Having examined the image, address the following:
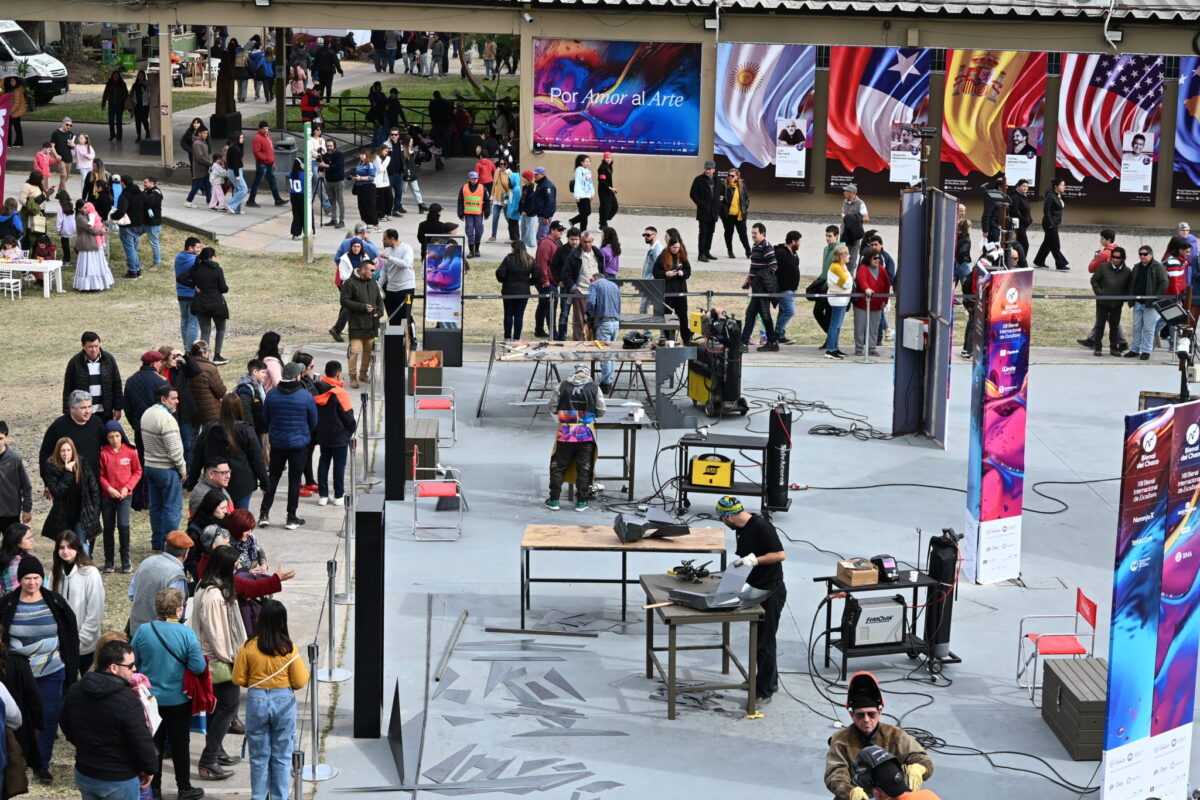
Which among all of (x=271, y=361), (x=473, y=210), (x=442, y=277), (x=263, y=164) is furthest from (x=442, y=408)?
(x=263, y=164)

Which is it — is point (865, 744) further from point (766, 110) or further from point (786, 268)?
point (766, 110)

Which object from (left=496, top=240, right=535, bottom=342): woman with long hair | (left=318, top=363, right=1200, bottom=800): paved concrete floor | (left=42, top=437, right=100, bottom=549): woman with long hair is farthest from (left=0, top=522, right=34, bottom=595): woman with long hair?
(left=496, top=240, right=535, bottom=342): woman with long hair

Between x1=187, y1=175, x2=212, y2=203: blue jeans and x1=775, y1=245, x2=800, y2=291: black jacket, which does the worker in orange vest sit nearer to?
x1=187, y1=175, x2=212, y2=203: blue jeans

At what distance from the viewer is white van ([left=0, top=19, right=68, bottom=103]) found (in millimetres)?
43469

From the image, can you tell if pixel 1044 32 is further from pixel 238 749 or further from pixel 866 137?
pixel 238 749

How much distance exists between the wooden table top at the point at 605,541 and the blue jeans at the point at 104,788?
4554 mm

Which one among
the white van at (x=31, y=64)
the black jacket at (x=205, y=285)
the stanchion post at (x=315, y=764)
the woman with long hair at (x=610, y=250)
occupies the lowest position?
the stanchion post at (x=315, y=764)

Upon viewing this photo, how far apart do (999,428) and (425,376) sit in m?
8.02

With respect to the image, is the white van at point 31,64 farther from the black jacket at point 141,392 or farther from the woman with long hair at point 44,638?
the woman with long hair at point 44,638

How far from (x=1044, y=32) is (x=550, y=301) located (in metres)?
16.3

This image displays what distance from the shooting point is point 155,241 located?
28.6 metres

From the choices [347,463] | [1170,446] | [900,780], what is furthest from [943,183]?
[900,780]

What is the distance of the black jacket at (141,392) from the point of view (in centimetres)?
1633

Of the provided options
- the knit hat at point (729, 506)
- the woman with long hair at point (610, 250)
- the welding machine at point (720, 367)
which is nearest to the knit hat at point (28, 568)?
the knit hat at point (729, 506)
